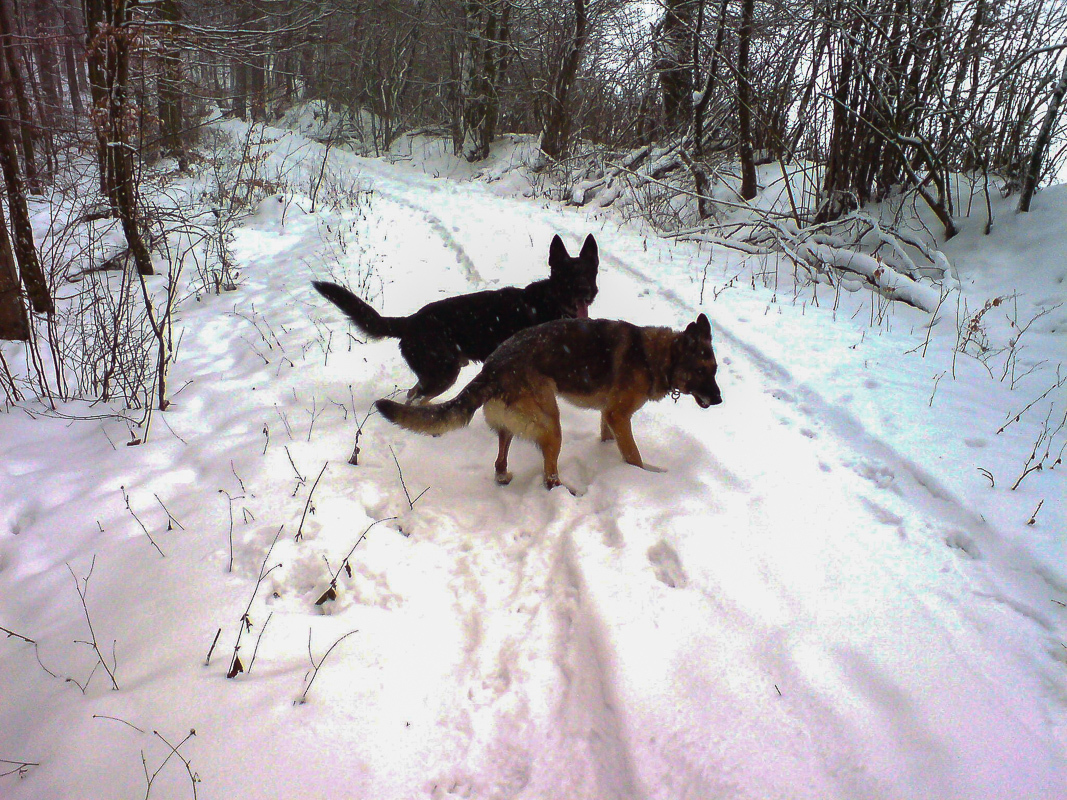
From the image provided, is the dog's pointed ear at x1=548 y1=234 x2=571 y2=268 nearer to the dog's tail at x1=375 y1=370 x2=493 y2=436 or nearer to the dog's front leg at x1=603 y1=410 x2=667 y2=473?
the dog's front leg at x1=603 y1=410 x2=667 y2=473

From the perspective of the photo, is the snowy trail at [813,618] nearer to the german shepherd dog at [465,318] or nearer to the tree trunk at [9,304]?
the german shepherd dog at [465,318]

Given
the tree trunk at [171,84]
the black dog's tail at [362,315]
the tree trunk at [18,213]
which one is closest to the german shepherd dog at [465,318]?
the black dog's tail at [362,315]

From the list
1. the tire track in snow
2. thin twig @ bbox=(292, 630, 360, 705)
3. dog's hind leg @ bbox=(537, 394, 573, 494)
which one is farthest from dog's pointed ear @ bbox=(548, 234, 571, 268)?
thin twig @ bbox=(292, 630, 360, 705)

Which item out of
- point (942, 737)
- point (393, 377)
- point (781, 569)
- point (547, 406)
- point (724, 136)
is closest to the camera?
point (942, 737)

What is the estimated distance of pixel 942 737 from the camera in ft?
6.07

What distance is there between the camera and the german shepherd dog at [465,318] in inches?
176

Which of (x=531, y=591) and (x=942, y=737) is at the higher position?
(x=942, y=737)

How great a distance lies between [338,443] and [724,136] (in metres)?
12.3

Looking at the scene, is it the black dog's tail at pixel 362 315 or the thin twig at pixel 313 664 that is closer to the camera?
the thin twig at pixel 313 664

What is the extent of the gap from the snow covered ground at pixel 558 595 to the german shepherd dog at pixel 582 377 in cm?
30

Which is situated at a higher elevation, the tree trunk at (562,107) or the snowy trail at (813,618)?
the tree trunk at (562,107)

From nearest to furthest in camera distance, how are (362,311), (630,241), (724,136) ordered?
1. (362,311)
2. (630,241)
3. (724,136)

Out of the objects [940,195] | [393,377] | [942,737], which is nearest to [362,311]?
[393,377]

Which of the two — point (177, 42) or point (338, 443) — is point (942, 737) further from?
point (177, 42)
